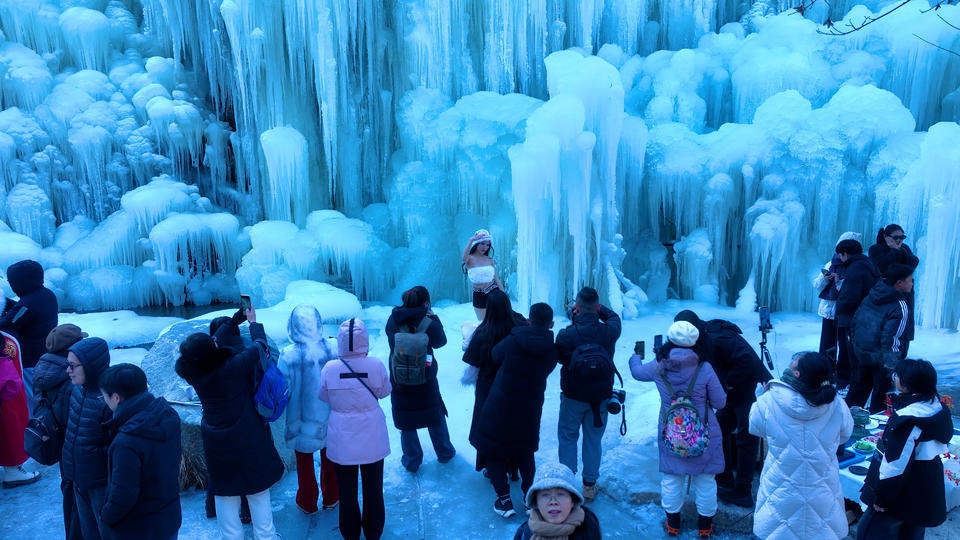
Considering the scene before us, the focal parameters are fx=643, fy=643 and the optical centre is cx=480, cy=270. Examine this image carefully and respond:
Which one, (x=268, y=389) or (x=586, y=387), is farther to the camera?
(x=586, y=387)

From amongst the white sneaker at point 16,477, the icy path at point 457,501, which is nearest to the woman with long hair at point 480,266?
the icy path at point 457,501

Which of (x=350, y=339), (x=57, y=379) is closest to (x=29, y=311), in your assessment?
(x=57, y=379)

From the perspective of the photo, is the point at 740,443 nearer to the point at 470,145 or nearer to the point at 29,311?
the point at 29,311

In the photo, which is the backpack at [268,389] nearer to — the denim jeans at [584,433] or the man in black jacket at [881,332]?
the denim jeans at [584,433]

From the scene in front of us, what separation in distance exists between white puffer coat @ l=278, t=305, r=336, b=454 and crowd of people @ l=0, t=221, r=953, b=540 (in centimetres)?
1

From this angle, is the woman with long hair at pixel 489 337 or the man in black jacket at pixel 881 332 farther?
the man in black jacket at pixel 881 332

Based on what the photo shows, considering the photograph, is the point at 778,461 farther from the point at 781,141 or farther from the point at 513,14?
the point at 513,14

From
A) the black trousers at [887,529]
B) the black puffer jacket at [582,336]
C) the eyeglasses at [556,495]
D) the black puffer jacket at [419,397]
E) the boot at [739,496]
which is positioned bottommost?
the boot at [739,496]

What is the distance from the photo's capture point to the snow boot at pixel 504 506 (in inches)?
171

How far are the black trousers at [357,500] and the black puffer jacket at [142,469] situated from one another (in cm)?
105

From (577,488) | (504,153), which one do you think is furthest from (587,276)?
(577,488)

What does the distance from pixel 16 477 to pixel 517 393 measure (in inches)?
154

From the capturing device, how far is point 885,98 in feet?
30.5

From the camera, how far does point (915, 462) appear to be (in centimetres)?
328
